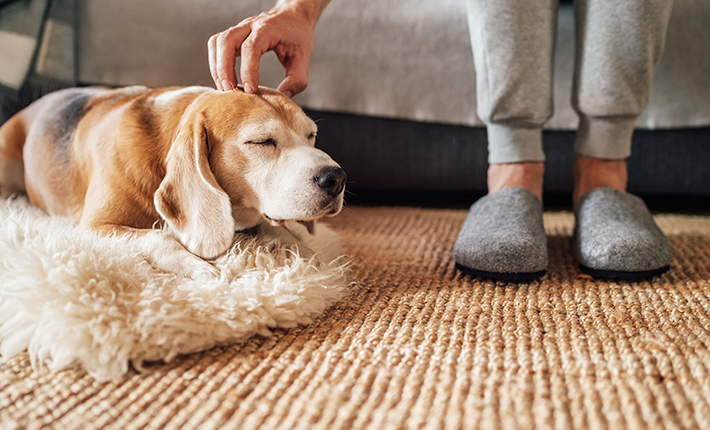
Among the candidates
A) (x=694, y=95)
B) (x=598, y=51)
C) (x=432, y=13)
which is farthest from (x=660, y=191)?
(x=432, y=13)

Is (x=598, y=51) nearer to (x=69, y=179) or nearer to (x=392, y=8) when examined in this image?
(x=392, y=8)

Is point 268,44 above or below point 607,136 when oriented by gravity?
above

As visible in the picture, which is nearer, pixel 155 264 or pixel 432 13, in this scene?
pixel 155 264

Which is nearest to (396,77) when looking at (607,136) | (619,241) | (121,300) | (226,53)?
(607,136)

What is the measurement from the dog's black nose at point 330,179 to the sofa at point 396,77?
0.78 metres

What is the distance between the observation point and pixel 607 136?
3.58ft

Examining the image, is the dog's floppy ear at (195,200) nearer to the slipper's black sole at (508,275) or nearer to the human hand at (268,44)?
the human hand at (268,44)

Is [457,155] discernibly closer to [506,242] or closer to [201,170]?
[506,242]

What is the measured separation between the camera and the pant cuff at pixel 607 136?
108cm

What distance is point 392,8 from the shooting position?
4.96 ft

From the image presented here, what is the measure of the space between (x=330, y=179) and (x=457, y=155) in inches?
35.4

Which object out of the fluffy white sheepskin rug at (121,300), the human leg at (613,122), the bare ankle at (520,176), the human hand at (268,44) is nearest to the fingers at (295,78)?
the human hand at (268,44)

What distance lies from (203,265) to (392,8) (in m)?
1.09

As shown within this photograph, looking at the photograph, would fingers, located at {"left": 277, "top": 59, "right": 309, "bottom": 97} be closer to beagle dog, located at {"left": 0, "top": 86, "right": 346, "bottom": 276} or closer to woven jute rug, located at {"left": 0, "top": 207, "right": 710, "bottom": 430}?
beagle dog, located at {"left": 0, "top": 86, "right": 346, "bottom": 276}
